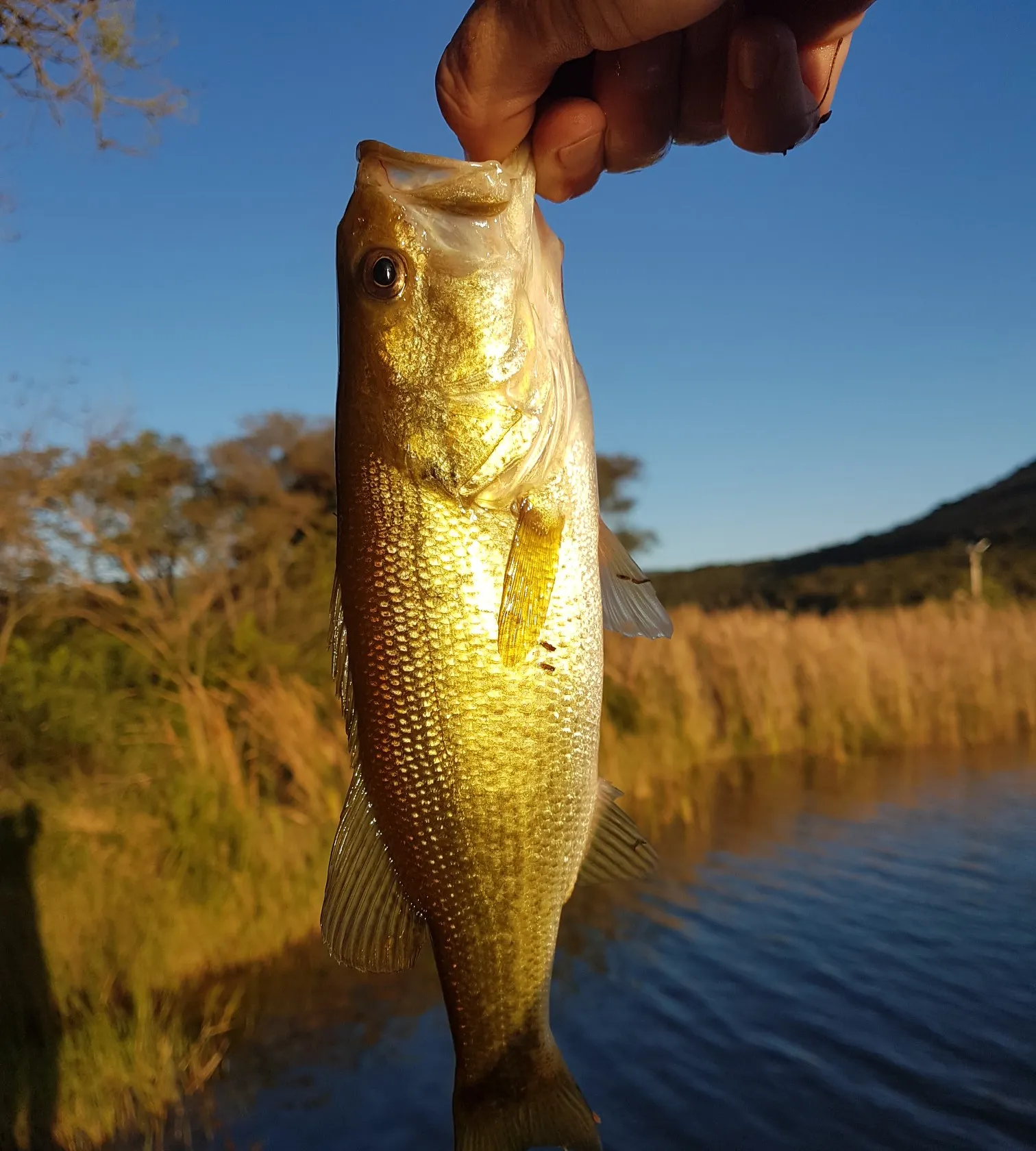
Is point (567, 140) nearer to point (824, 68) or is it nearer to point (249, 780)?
point (824, 68)

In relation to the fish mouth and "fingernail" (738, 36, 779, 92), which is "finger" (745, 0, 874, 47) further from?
the fish mouth

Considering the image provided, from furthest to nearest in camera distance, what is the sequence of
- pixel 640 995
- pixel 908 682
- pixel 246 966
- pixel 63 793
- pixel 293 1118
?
pixel 908 682, pixel 63 793, pixel 246 966, pixel 640 995, pixel 293 1118

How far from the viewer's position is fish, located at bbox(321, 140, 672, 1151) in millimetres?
1504

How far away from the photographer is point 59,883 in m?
6.51

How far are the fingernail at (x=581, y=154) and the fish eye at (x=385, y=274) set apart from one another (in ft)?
1.54

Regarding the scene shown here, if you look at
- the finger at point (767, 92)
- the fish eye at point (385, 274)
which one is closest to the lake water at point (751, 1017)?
the fish eye at point (385, 274)

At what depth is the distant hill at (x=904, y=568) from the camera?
2978 cm

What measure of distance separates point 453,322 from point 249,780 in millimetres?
7512

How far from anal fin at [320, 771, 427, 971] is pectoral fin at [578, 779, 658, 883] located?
345mm

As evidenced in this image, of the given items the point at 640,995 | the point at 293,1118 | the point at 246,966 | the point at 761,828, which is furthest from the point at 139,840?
the point at 761,828

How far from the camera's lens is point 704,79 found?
2045 mm

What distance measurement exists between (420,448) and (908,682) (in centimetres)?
1318

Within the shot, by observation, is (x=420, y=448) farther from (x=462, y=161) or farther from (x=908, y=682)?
(x=908, y=682)

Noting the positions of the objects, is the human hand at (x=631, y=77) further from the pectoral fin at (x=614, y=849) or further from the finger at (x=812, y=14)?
the pectoral fin at (x=614, y=849)
